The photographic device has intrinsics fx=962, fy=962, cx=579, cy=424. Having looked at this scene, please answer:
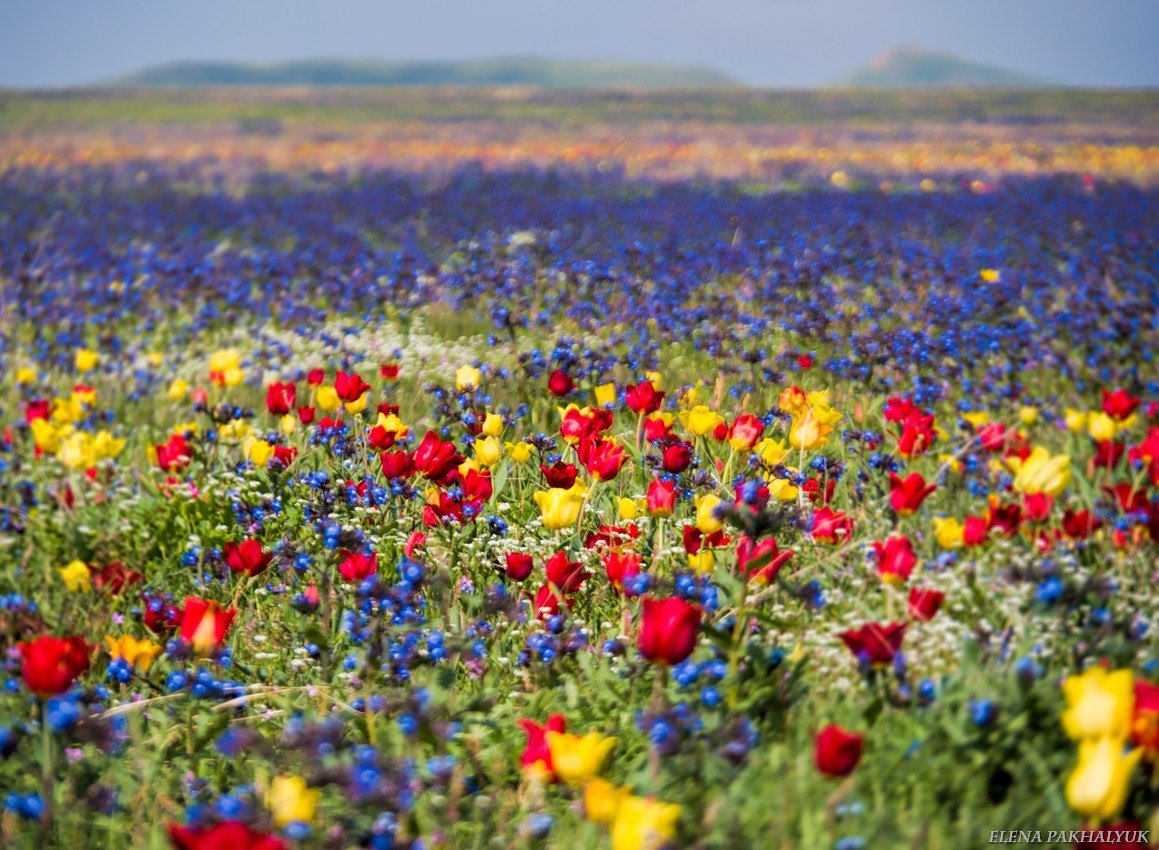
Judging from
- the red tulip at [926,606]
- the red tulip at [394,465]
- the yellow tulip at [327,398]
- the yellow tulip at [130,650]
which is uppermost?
the yellow tulip at [327,398]

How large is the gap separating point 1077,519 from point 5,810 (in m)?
2.22

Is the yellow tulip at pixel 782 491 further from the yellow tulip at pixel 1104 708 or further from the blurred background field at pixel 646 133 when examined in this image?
the blurred background field at pixel 646 133

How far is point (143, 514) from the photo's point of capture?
328 cm

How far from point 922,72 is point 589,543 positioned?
5707 inches

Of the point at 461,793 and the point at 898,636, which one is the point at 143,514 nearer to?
the point at 461,793

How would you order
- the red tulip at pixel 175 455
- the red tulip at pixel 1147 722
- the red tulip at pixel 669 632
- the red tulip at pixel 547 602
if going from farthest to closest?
the red tulip at pixel 175 455
the red tulip at pixel 547 602
the red tulip at pixel 669 632
the red tulip at pixel 1147 722

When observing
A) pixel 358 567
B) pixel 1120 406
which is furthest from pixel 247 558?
pixel 1120 406

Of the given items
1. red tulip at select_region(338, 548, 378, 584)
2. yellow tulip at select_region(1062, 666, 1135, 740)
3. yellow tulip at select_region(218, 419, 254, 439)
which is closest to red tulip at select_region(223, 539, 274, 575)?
red tulip at select_region(338, 548, 378, 584)

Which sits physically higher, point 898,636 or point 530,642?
point 898,636

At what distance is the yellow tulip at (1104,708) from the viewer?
116 centimetres

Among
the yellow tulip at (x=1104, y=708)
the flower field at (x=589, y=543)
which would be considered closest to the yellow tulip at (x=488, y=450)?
the flower field at (x=589, y=543)

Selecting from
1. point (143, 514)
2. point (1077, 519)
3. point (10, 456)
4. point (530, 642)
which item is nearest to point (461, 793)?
point (530, 642)

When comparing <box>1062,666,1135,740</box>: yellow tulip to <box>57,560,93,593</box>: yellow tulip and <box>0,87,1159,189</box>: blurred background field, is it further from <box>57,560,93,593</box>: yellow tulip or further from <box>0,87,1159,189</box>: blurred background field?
<box>0,87,1159,189</box>: blurred background field

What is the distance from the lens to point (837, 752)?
4.02ft
